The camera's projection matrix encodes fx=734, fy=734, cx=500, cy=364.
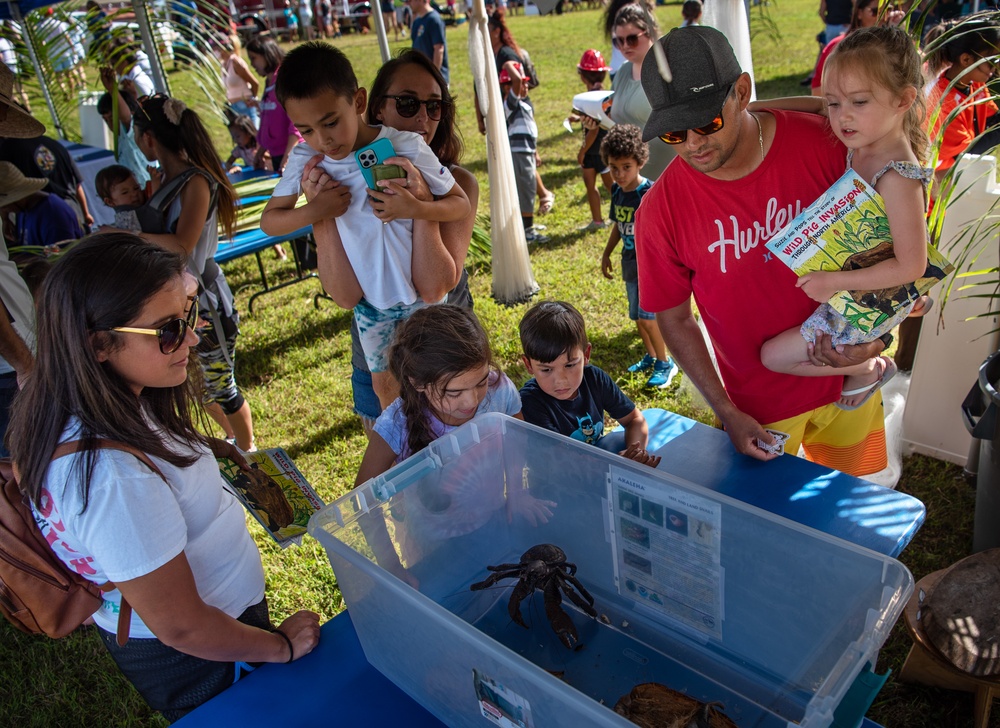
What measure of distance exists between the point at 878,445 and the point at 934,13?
20.3 feet

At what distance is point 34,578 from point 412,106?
1650 millimetres

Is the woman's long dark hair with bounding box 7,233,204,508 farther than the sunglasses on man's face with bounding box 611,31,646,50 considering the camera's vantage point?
No

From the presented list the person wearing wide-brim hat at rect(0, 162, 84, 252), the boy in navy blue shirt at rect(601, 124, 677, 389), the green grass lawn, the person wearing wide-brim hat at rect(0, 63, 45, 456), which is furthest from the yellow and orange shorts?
the person wearing wide-brim hat at rect(0, 162, 84, 252)

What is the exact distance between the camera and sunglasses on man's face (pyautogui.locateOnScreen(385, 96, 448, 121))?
7.52 ft

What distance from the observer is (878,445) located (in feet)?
6.92

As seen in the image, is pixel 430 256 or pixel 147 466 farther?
pixel 430 256

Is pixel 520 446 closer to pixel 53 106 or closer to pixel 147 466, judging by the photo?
pixel 147 466

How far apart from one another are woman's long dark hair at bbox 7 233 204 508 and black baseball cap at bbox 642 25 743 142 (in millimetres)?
1100

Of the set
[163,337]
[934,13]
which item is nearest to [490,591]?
[163,337]

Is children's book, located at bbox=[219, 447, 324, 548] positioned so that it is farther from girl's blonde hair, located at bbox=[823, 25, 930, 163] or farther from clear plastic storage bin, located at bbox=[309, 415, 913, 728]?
girl's blonde hair, located at bbox=[823, 25, 930, 163]

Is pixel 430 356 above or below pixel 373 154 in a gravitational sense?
below

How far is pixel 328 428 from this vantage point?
12.6ft

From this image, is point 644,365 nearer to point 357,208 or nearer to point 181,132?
point 357,208

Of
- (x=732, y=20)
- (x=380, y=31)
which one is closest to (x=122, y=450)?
(x=732, y=20)
